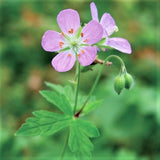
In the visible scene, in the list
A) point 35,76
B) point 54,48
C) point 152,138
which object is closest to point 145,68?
point 152,138

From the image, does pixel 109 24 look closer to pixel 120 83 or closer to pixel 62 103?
pixel 120 83

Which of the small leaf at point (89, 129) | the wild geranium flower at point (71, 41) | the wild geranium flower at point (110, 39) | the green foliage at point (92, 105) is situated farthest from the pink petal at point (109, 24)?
the small leaf at point (89, 129)

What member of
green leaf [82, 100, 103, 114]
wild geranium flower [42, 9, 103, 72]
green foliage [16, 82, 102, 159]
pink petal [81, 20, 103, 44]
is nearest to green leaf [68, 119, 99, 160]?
green foliage [16, 82, 102, 159]

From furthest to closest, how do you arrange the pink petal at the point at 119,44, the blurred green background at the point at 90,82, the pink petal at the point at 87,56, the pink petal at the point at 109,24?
the blurred green background at the point at 90,82
the pink petal at the point at 109,24
the pink petal at the point at 119,44
the pink petal at the point at 87,56

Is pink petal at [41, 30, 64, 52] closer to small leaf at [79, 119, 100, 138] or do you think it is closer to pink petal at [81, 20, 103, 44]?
pink petal at [81, 20, 103, 44]

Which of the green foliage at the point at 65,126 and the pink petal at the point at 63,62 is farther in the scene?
the green foliage at the point at 65,126

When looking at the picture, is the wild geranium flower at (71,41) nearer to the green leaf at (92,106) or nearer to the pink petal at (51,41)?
the pink petal at (51,41)

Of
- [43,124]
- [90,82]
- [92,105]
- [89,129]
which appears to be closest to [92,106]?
[92,105]

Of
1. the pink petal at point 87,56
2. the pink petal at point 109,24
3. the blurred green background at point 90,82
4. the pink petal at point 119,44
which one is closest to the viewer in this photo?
the pink petal at point 87,56
